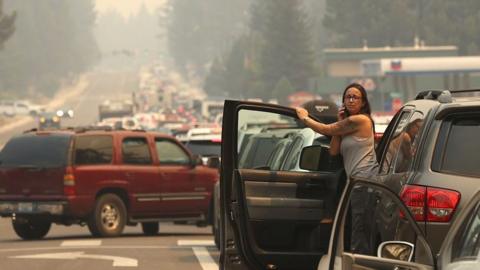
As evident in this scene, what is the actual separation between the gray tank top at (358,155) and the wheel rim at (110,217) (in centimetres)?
1162

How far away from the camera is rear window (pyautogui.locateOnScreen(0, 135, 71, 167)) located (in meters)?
21.8

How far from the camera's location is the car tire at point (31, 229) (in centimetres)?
2228

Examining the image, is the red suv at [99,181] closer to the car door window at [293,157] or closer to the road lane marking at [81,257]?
the road lane marking at [81,257]

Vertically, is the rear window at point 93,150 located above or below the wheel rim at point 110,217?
above

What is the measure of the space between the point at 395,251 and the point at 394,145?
2235 mm

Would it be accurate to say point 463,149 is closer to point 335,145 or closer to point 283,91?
point 335,145

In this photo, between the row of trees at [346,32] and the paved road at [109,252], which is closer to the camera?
the paved road at [109,252]

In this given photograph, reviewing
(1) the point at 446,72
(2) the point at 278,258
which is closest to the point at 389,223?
(2) the point at 278,258

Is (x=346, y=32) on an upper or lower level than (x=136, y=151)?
upper

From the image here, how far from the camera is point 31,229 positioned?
2245 centimetres

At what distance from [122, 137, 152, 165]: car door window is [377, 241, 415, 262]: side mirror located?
612 inches

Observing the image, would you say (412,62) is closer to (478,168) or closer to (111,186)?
(111,186)

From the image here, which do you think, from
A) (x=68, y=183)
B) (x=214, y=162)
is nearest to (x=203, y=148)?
(x=68, y=183)

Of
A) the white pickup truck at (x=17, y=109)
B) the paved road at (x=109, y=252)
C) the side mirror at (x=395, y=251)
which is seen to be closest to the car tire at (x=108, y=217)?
the paved road at (x=109, y=252)
